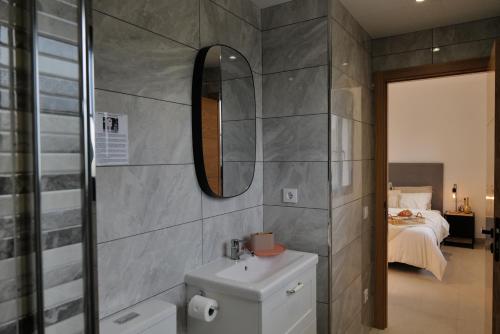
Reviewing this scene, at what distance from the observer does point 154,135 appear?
1.68m

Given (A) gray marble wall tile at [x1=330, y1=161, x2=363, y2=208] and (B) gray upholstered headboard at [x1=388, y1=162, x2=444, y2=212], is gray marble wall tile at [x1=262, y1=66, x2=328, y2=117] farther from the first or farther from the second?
(B) gray upholstered headboard at [x1=388, y1=162, x2=444, y2=212]

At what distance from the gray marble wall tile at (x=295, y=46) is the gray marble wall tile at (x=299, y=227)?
94 centimetres

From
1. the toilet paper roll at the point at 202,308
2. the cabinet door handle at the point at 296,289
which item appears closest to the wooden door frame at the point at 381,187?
the cabinet door handle at the point at 296,289

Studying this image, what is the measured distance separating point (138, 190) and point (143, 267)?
348 mm

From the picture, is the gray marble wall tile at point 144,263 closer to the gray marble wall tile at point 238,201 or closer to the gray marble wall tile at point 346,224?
the gray marble wall tile at point 238,201

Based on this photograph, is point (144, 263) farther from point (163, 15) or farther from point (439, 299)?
point (439, 299)

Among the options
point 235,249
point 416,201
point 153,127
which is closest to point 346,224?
point 235,249

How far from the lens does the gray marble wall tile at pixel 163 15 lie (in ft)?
4.93

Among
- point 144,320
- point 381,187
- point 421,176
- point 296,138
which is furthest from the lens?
point 421,176

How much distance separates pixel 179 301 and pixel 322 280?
38.1 inches

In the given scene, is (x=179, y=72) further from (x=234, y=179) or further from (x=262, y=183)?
(x=262, y=183)

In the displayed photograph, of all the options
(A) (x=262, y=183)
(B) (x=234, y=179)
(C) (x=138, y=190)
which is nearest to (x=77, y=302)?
(C) (x=138, y=190)

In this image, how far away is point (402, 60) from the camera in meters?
2.99

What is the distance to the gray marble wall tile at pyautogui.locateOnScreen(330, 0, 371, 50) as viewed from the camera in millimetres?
2346
